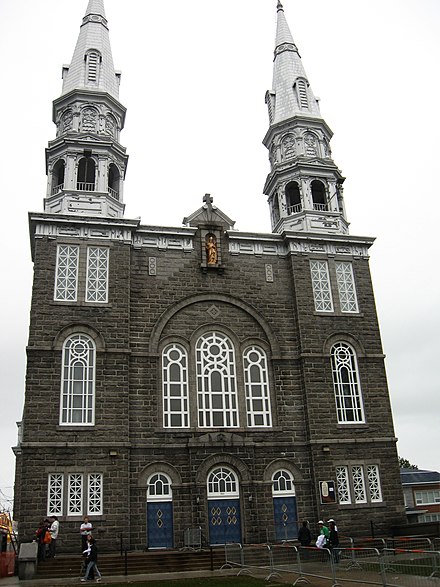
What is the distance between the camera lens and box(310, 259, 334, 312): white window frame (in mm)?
30703

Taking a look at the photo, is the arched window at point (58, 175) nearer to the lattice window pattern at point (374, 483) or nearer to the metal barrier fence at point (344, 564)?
the metal barrier fence at point (344, 564)

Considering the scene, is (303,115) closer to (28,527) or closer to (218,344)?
(218,344)

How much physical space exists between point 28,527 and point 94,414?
5.01 metres

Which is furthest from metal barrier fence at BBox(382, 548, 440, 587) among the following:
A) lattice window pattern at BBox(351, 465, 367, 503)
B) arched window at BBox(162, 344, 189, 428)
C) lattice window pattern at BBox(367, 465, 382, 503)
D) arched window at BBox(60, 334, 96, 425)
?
arched window at BBox(60, 334, 96, 425)

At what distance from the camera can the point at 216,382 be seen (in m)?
28.5

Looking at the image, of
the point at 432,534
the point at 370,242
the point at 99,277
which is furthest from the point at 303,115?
the point at 432,534

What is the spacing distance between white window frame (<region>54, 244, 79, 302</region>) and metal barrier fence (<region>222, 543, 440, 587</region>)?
12973 mm

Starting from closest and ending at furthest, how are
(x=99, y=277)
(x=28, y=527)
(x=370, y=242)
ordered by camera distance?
(x=28, y=527)
(x=99, y=277)
(x=370, y=242)

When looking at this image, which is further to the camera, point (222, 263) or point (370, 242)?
point (370, 242)

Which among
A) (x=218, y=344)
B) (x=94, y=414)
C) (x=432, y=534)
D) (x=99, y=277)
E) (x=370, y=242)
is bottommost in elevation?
(x=432, y=534)

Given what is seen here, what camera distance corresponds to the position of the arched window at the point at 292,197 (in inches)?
1357

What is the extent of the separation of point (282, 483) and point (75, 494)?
9.04m

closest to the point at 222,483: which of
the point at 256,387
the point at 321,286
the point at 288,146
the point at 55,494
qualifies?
the point at 256,387

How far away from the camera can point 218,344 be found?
95.7ft
